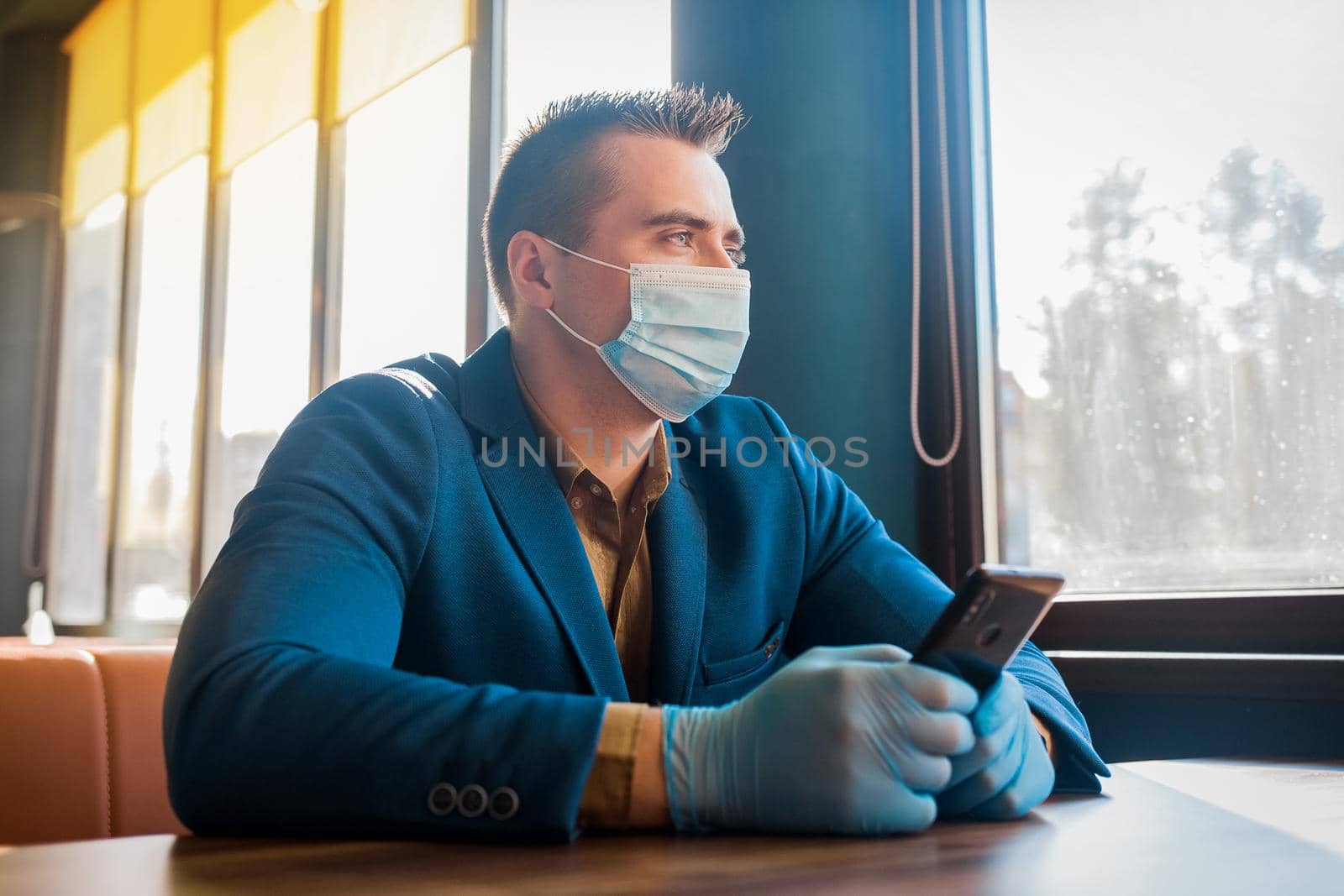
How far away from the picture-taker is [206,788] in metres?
0.88

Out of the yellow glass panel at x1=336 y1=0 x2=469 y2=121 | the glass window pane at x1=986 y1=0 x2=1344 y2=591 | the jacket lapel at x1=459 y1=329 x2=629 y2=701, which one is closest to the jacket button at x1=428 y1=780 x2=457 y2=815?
the jacket lapel at x1=459 y1=329 x2=629 y2=701

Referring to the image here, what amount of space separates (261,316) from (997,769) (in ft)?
13.5

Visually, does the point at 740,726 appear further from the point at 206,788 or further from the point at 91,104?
the point at 91,104

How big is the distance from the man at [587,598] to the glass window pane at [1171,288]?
56cm

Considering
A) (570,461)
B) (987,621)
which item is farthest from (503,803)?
(570,461)

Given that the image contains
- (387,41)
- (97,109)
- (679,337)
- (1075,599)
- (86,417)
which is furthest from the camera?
(97,109)

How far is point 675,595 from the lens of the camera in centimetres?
143

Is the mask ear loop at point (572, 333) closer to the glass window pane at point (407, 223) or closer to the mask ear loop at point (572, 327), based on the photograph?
the mask ear loop at point (572, 327)

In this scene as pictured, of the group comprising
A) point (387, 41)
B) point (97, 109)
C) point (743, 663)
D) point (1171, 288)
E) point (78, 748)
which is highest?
point (97, 109)

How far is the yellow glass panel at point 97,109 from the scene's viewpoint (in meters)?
5.84

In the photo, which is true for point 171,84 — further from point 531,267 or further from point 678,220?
point 678,220

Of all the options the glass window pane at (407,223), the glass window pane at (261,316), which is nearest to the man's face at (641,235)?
the glass window pane at (407,223)

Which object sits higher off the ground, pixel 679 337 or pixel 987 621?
pixel 679 337

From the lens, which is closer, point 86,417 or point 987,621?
point 987,621
